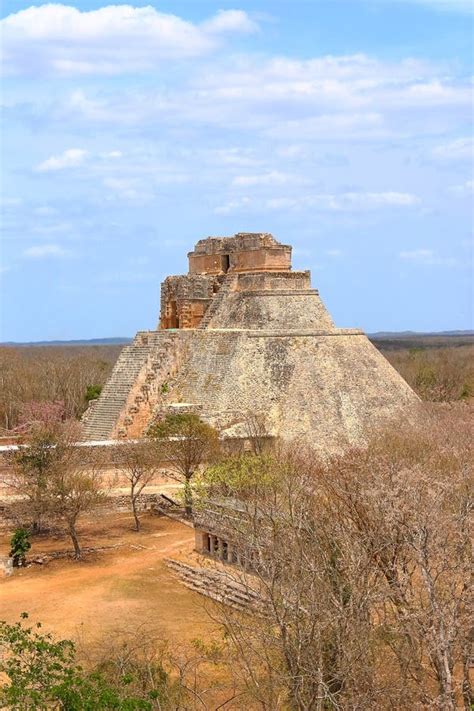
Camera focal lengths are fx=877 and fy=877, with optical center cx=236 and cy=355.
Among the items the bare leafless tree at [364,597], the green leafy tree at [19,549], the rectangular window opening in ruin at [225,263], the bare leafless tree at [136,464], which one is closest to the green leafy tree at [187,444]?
the bare leafless tree at [136,464]

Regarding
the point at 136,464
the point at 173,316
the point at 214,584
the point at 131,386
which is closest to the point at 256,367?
the point at 131,386

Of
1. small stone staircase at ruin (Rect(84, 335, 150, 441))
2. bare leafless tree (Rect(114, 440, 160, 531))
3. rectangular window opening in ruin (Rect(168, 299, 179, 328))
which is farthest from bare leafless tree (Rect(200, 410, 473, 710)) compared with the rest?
rectangular window opening in ruin (Rect(168, 299, 179, 328))

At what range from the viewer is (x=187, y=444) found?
80.7 ft

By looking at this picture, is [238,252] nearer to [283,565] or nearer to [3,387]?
[3,387]

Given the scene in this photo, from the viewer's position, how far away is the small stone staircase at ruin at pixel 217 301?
107ft

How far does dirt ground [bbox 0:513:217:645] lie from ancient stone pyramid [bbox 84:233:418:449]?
17.8ft

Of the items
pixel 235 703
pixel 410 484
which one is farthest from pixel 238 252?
pixel 235 703

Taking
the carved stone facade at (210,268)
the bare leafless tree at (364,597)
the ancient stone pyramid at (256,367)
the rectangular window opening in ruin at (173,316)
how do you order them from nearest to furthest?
the bare leafless tree at (364,597) → the ancient stone pyramid at (256,367) → the carved stone facade at (210,268) → the rectangular window opening in ruin at (173,316)

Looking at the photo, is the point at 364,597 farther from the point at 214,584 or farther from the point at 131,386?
the point at 131,386

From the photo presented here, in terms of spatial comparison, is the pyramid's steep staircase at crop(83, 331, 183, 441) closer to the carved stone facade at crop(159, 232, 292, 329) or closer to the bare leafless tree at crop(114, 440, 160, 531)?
the bare leafless tree at crop(114, 440, 160, 531)

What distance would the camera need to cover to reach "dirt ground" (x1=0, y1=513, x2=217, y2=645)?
53.4 feet

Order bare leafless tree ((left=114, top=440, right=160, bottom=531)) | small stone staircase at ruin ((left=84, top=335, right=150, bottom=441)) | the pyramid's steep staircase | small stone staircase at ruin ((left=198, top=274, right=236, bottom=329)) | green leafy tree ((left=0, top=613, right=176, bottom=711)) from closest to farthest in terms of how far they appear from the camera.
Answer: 1. green leafy tree ((left=0, top=613, right=176, bottom=711))
2. bare leafless tree ((left=114, top=440, right=160, bottom=531))
3. the pyramid's steep staircase
4. small stone staircase at ruin ((left=84, top=335, right=150, bottom=441))
5. small stone staircase at ruin ((left=198, top=274, right=236, bottom=329))

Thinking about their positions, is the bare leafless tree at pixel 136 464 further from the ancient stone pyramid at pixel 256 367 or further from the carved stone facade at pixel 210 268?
the carved stone facade at pixel 210 268

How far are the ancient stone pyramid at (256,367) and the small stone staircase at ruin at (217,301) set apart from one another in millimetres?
50
